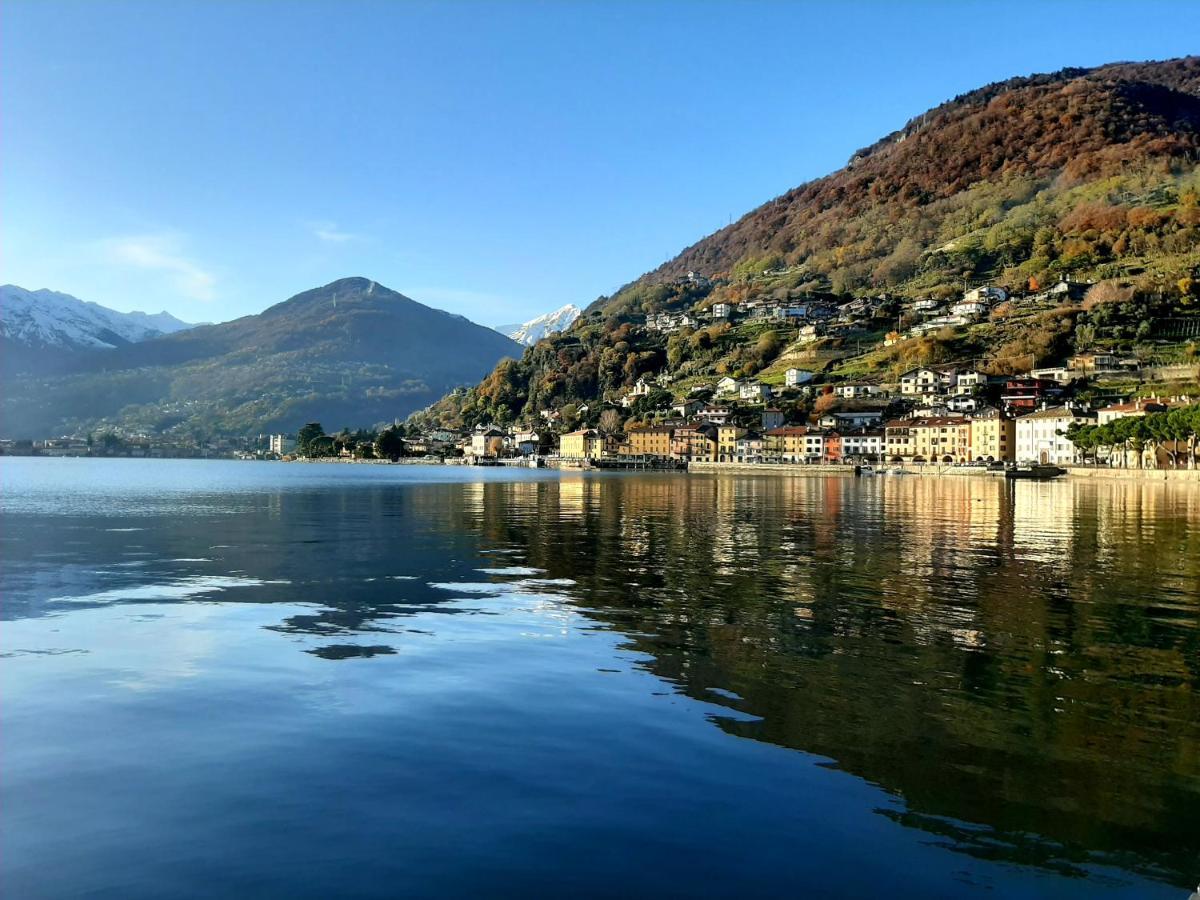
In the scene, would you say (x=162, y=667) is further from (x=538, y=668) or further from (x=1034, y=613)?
(x=1034, y=613)

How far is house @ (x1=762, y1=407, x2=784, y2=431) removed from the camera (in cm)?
17850

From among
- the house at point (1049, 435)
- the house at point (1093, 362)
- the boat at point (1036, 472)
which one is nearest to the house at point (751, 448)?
the house at point (1049, 435)

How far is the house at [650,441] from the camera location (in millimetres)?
190625

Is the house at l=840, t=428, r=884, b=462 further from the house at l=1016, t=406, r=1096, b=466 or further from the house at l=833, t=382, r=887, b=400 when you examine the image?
the house at l=1016, t=406, r=1096, b=466

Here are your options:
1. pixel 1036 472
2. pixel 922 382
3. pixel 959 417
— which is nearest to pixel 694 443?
pixel 922 382

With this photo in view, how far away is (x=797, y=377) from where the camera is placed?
194 meters

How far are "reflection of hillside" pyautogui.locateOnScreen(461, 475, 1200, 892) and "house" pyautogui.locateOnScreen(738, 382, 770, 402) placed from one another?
157 m

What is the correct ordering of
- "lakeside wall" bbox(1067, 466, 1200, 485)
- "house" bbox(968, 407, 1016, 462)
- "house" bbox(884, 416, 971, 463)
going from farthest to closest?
"house" bbox(884, 416, 971, 463) < "house" bbox(968, 407, 1016, 462) < "lakeside wall" bbox(1067, 466, 1200, 485)

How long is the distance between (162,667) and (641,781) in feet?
29.0

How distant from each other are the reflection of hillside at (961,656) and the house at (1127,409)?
9052 cm

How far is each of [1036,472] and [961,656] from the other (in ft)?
373

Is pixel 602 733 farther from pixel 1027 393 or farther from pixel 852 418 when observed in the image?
pixel 852 418

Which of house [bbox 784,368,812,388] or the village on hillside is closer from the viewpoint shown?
the village on hillside

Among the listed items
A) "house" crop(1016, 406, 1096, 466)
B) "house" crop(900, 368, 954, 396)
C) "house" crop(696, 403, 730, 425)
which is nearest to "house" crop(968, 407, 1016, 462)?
"house" crop(1016, 406, 1096, 466)
